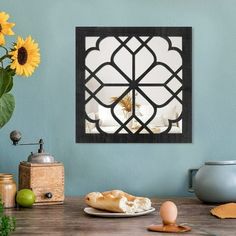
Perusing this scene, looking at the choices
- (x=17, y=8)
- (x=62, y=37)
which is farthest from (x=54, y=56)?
(x=17, y=8)

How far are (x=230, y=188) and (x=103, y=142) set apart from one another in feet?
2.15

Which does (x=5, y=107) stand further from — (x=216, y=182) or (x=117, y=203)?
(x=216, y=182)

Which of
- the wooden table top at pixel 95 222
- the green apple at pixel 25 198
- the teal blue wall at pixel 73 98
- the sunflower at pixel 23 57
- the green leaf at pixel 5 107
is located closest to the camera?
the wooden table top at pixel 95 222

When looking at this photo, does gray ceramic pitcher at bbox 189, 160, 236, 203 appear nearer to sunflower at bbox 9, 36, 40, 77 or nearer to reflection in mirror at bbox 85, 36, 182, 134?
reflection in mirror at bbox 85, 36, 182, 134

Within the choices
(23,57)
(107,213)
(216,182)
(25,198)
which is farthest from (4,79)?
(216,182)

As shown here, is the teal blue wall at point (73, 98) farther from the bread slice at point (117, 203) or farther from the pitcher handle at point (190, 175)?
the bread slice at point (117, 203)

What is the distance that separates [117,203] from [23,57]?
654 mm

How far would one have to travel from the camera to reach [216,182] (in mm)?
2688

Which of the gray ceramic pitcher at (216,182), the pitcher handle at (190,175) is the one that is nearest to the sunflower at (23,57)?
the gray ceramic pitcher at (216,182)

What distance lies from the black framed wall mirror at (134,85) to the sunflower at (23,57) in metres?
0.60

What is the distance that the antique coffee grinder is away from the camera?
2713mm

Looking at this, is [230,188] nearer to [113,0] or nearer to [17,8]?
[113,0]

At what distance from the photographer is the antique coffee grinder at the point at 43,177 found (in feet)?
8.90

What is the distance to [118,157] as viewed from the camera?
3012 mm
